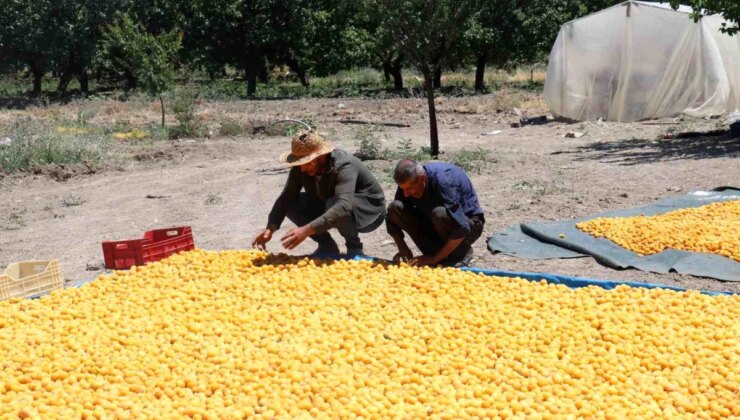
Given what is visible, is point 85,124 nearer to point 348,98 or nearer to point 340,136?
point 340,136

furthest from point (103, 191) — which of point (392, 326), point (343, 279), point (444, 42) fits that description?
point (392, 326)

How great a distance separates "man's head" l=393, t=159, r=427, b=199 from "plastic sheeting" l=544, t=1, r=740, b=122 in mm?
12575

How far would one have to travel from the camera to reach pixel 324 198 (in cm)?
568

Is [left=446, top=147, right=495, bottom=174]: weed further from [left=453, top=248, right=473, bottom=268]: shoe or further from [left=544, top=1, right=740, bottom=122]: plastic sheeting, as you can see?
[left=544, top=1, right=740, bottom=122]: plastic sheeting

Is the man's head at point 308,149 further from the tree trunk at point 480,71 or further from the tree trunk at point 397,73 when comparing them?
the tree trunk at point 397,73

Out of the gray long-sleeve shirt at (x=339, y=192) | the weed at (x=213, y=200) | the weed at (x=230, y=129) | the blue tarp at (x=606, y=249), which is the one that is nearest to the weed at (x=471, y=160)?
the blue tarp at (x=606, y=249)

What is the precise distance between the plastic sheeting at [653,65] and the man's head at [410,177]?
1258cm

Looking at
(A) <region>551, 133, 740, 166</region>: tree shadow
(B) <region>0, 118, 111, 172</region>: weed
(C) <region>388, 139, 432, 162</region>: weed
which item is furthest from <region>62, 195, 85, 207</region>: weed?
(A) <region>551, 133, 740, 166</region>: tree shadow

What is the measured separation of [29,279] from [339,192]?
86.6 inches

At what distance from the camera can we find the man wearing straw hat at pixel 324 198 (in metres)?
5.20

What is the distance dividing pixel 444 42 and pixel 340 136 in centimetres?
418

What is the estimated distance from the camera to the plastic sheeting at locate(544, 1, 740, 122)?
16.1 meters

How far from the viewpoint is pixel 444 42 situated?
12.1 metres

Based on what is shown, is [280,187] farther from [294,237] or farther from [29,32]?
[29,32]
